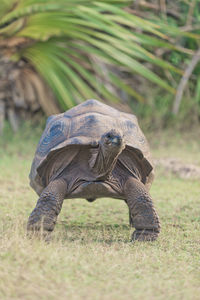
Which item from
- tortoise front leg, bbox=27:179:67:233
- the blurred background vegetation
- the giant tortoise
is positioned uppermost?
the blurred background vegetation

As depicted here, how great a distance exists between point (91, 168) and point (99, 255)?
0.69 m

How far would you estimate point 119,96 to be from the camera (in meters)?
7.97

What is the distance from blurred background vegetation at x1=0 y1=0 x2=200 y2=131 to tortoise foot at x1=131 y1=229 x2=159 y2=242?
11.8 feet

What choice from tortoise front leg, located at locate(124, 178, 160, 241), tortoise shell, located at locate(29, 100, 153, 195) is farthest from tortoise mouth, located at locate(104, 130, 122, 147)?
tortoise front leg, located at locate(124, 178, 160, 241)

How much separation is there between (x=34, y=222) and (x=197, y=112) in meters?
5.59

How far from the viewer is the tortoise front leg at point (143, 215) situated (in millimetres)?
2926

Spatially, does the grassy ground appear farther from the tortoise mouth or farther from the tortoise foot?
the tortoise mouth

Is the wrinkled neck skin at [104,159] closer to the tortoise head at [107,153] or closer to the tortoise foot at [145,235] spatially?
the tortoise head at [107,153]

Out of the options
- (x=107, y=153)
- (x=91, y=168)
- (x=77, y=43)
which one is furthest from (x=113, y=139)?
(x=77, y=43)

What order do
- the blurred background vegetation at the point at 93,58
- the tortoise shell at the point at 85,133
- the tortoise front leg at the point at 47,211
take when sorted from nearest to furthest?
the tortoise front leg at the point at 47,211 → the tortoise shell at the point at 85,133 → the blurred background vegetation at the point at 93,58

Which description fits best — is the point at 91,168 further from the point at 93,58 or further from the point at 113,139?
the point at 93,58

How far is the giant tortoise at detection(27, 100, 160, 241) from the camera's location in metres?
2.90

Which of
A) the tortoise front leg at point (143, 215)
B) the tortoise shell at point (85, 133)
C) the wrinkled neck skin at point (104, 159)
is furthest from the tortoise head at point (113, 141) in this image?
the tortoise front leg at point (143, 215)

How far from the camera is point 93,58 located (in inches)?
293
